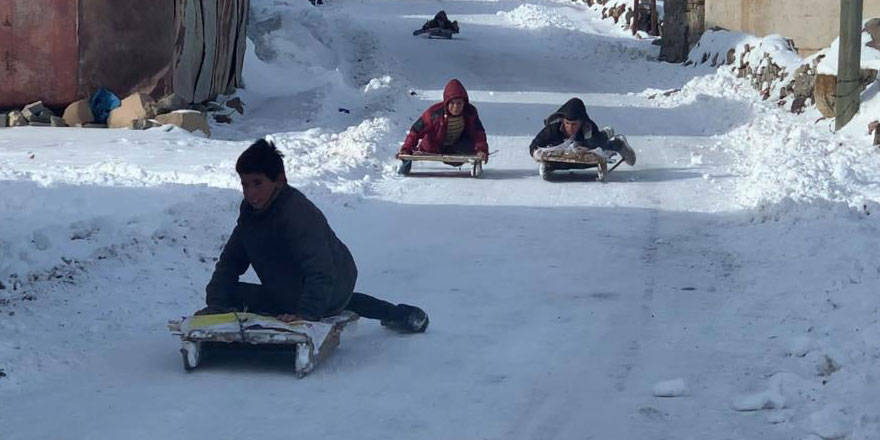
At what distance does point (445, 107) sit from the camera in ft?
46.3

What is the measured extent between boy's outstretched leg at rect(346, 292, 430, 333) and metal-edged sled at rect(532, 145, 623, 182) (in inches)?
240

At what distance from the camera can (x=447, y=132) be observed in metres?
14.2

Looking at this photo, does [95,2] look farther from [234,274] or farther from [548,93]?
[234,274]

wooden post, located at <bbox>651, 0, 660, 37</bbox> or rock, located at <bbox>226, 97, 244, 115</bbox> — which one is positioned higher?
wooden post, located at <bbox>651, 0, 660, 37</bbox>

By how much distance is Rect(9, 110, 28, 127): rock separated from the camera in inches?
683

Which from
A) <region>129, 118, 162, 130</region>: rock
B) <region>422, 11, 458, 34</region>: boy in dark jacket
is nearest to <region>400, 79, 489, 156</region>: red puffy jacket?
<region>129, 118, 162, 130</region>: rock

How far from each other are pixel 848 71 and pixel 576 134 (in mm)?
3998

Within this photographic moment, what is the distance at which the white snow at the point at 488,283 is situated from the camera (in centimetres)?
616

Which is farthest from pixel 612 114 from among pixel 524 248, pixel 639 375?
pixel 639 375

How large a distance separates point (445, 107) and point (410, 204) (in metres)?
2.00

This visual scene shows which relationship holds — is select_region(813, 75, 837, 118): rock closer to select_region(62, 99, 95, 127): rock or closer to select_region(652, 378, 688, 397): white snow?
select_region(62, 99, 95, 127): rock

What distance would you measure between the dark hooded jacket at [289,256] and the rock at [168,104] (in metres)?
10.9

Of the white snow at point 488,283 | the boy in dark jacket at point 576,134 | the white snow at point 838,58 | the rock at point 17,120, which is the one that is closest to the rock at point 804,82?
the white snow at point 838,58

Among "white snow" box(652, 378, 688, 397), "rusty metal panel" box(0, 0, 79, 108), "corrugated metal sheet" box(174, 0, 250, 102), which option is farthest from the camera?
"corrugated metal sheet" box(174, 0, 250, 102)
